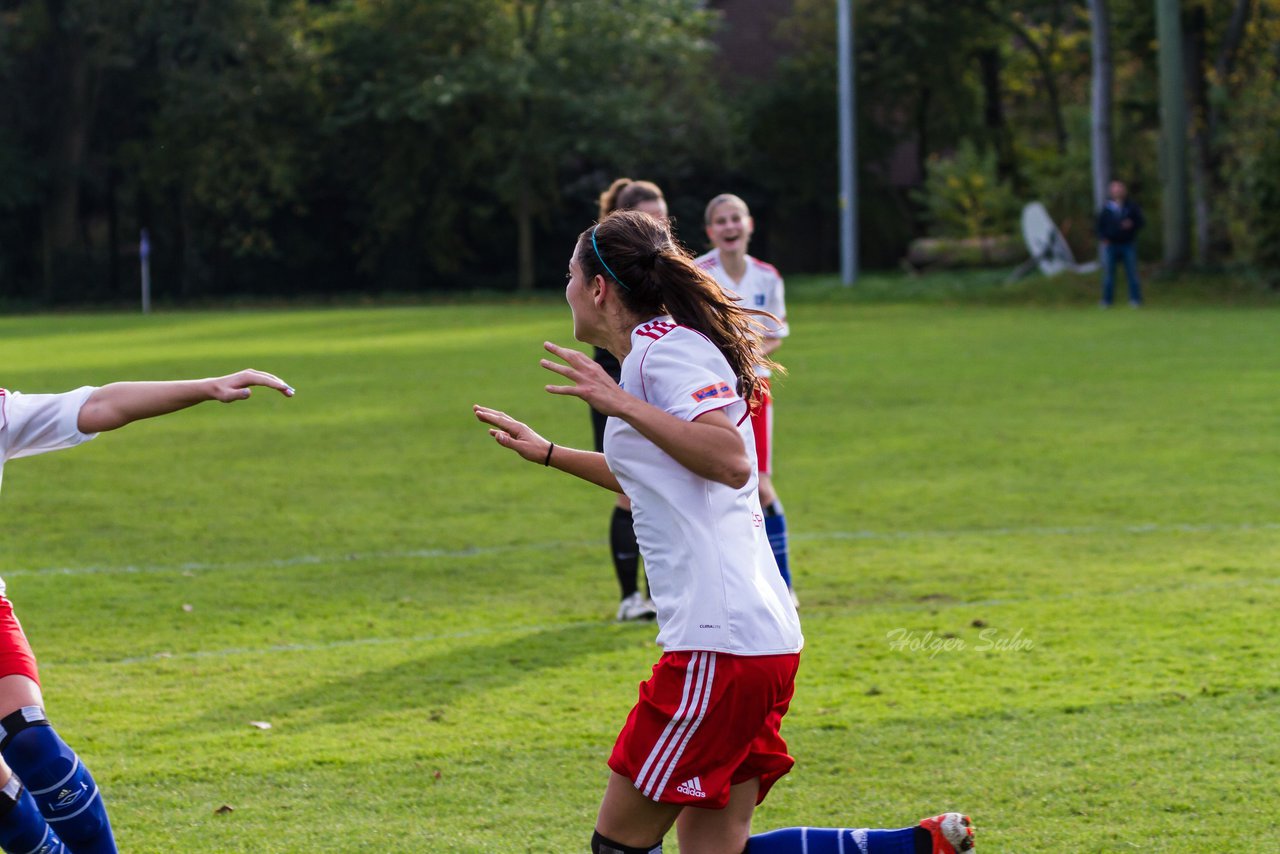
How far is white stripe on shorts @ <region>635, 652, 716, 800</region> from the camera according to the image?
3.47 metres

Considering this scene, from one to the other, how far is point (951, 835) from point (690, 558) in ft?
2.91

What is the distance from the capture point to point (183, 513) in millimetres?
11062

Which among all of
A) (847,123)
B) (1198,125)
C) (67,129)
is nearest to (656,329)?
(847,123)

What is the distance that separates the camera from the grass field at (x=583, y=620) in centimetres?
514

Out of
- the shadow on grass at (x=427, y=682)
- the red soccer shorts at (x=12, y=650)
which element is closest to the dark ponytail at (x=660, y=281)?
the red soccer shorts at (x=12, y=650)

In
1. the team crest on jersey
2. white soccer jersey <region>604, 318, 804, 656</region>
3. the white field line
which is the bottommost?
the white field line

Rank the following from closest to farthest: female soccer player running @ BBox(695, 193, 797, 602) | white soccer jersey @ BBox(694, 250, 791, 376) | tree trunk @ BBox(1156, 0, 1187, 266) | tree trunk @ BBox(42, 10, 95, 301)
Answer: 1. female soccer player running @ BBox(695, 193, 797, 602)
2. white soccer jersey @ BBox(694, 250, 791, 376)
3. tree trunk @ BBox(1156, 0, 1187, 266)
4. tree trunk @ BBox(42, 10, 95, 301)

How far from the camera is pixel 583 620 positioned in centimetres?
779

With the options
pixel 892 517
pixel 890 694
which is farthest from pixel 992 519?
pixel 890 694

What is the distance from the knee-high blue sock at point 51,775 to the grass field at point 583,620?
34.6 inches

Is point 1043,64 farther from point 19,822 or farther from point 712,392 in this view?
point 19,822

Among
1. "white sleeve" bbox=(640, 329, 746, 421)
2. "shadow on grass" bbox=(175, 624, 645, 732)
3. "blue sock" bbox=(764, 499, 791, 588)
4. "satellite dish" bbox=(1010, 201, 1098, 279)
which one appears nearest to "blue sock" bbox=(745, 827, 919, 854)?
"white sleeve" bbox=(640, 329, 746, 421)

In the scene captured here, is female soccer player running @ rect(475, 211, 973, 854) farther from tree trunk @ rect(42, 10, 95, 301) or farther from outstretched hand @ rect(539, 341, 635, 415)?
tree trunk @ rect(42, 10, 95, 301)

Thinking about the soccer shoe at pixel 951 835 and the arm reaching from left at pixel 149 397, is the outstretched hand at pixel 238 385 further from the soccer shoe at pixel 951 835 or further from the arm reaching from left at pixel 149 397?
the soccer shoe at pixel 951 835
